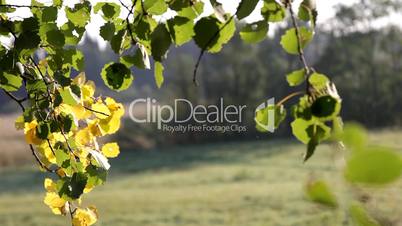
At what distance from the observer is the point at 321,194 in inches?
6.8


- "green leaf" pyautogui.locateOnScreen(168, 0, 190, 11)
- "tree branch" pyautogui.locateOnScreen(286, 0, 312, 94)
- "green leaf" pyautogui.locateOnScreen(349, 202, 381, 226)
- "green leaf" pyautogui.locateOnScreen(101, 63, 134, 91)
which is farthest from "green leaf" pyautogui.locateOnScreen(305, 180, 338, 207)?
"green leaf" pyautogui.locateOnScreen(101, 63, 134, 91)

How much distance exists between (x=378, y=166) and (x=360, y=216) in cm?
4

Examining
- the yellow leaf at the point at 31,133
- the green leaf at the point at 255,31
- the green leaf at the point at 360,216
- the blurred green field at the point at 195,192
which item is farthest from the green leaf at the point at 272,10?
the blurred green field at the point at 195,192

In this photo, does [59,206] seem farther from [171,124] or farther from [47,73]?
[171,124]

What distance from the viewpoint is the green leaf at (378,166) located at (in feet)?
0.48

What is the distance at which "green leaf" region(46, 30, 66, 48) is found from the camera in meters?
0.60

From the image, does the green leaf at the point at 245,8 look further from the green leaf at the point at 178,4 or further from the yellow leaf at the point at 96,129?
the yellow leaf at the point at 96,129

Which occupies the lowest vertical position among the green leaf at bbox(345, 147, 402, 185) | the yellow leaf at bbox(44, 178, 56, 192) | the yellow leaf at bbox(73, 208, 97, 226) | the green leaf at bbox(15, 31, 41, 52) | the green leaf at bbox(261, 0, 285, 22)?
the yellow leaf at bbox(73, 208, 97, 226)

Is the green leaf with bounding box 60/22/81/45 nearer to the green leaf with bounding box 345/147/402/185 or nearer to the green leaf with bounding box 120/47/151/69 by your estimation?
the green leaf with bounding box 120/47/151/69

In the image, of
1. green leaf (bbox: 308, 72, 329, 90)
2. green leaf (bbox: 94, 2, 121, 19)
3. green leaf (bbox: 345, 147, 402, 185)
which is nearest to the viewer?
green leaf (bbox: 345, 147, 402, 185)

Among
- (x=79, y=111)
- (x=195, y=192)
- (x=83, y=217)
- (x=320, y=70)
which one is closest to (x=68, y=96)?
(x=79, y=111)

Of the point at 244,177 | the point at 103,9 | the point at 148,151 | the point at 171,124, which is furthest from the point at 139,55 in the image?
the point at 171,124

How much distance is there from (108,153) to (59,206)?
90 millimetres

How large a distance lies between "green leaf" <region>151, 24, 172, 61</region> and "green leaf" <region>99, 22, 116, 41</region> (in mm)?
128
